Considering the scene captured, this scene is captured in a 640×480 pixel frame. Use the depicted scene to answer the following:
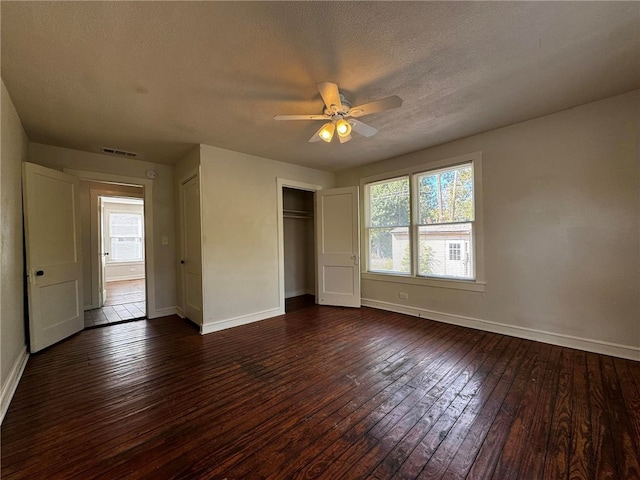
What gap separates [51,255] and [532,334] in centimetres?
584

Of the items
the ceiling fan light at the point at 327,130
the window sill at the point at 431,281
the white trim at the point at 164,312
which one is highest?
the ceiling fan light at the point at 327,130

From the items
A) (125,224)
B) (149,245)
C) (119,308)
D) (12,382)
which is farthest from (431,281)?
(125,224)

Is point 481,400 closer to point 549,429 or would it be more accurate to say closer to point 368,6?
point 549,429

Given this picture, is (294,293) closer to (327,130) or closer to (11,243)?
(327,130)

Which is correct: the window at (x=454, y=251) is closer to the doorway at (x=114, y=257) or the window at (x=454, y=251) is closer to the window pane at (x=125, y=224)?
→ the doorway at (x=114, y=257)

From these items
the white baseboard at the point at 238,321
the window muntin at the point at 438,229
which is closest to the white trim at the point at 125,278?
the white baseboard at the point at 238,321

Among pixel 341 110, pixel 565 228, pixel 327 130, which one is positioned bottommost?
pixel 565 228

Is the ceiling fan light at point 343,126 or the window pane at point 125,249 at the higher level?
the ceiling fan light at point 343,126

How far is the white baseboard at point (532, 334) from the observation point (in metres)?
2.60

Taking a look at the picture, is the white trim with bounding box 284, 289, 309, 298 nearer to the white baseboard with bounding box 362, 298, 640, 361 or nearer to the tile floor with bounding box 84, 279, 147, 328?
the white baseboard with bounding box 362, 298, 640, 361

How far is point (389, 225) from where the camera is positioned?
4520 millimetres

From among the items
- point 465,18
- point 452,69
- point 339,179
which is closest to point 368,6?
point 465,18

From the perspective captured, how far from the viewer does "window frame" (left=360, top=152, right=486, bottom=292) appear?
137 inches

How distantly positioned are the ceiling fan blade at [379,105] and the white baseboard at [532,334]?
3.02 metres
